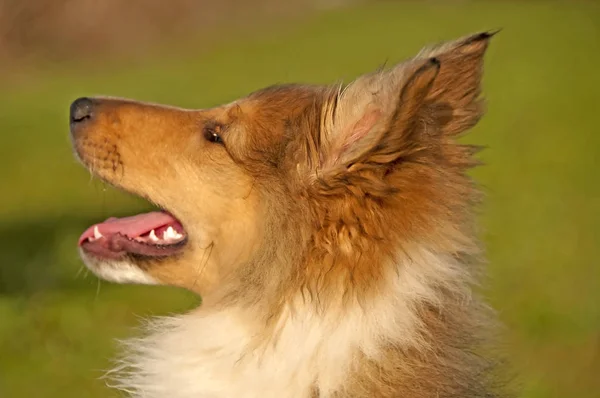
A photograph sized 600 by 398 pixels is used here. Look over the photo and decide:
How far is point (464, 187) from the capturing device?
423cm

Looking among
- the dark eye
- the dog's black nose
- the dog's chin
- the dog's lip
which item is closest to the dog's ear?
the dark eye

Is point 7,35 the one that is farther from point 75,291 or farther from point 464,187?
point 464,187

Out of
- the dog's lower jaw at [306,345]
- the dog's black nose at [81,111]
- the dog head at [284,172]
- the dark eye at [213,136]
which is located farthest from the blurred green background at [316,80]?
the dog's black nose at [81,111]

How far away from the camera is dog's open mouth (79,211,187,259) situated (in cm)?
486

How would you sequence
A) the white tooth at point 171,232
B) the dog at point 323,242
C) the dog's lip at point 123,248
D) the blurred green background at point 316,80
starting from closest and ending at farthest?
the dog at point 323,242
the dog's lip at point 123,248
the white tooth at point 171,232
the blurred green background at point 316,80

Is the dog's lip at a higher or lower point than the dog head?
lower

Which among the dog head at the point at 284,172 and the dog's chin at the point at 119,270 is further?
the dog's chin at the point at 119,270

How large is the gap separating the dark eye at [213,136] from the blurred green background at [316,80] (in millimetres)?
689

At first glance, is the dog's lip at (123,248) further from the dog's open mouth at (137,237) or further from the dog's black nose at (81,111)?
the dog's black nose at (81,111)

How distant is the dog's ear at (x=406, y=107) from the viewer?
3689mm

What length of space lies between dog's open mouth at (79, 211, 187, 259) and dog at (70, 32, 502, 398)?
0.03 m

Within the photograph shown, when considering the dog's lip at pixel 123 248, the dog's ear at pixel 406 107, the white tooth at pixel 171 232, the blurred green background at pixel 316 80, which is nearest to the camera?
the dog's ear at pixel 406 107

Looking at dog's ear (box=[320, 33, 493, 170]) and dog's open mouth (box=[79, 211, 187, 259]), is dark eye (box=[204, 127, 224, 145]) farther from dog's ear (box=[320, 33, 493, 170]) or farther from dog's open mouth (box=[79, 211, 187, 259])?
dog's ear (box=[320, 33, 493, 170])

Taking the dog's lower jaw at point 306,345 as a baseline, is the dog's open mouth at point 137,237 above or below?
above
